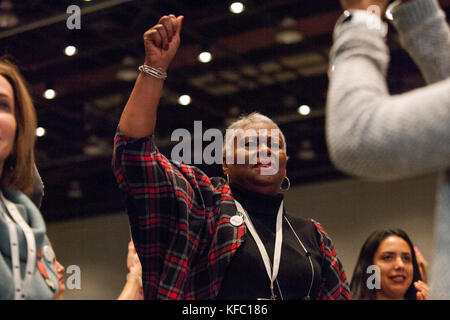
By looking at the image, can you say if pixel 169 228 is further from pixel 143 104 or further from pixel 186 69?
pixel 186 69

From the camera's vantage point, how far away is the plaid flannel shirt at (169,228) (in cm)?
172

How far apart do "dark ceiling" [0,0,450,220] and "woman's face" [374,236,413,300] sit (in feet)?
9.26

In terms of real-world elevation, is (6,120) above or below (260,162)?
below

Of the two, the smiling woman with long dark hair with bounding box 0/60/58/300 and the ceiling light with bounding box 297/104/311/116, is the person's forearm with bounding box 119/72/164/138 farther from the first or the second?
the ceiling light with bounding box 297/104/311/116

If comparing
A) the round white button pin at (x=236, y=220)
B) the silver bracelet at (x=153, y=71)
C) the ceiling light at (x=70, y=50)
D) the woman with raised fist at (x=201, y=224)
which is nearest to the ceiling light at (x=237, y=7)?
the ceiling light at (x=70, y=50)

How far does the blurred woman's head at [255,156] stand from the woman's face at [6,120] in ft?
2.73

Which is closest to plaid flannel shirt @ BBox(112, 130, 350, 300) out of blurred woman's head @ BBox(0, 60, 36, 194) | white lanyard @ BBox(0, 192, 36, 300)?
blurred woman's head @ BBox(0, 60, 36, 194)

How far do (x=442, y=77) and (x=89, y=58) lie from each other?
5938 mm

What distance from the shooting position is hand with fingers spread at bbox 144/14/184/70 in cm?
166

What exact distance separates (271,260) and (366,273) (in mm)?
1599

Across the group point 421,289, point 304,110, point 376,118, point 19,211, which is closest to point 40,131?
point 304,110

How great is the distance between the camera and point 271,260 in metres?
1.88

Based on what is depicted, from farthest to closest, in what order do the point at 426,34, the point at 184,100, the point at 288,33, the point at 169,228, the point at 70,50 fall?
the point at 184,100, the point at 70,50, the point at 288,33, the point at 169,228, the point at 426,34

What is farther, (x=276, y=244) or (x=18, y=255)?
(x=276, y=244)
